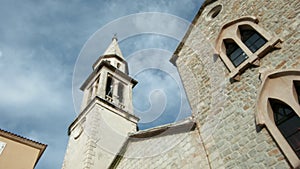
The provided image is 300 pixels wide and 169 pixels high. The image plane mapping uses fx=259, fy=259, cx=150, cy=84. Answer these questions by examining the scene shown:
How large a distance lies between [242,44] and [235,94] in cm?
145

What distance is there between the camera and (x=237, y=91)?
641cm

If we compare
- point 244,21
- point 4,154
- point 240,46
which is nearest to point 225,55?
point 240,46

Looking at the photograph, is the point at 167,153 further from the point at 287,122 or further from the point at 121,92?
the point at 121,92

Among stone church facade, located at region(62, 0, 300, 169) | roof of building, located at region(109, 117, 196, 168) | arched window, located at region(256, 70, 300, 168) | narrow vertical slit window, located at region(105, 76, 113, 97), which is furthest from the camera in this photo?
narrow vertical slit window, located at region(105, 76, 113, 97)

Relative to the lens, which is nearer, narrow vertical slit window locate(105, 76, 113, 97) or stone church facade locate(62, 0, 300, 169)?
stone church facade locate(62, 0, 300, 169)

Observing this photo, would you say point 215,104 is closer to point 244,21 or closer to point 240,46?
point 240,46

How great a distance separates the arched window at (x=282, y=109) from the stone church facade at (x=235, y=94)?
0.02m

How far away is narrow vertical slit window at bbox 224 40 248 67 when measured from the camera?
6911 millimetres

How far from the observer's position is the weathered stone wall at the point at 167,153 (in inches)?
269

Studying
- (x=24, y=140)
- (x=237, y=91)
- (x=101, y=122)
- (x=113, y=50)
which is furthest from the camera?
(x=113, y=50)

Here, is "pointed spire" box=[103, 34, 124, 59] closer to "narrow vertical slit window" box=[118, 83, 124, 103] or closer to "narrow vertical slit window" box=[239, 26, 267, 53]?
"narrow vertical slit window" box=[118, 83, 124, 103]

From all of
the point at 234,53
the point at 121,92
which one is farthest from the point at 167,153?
the point at 121,92

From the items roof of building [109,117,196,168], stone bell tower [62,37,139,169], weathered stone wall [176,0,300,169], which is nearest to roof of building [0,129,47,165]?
stone bell tower [62,37,139,169]

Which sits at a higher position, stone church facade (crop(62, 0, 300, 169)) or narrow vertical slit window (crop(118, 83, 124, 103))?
narrow vertical slit window (crop(118, 83, 124, 103))
